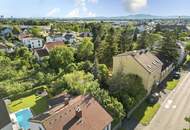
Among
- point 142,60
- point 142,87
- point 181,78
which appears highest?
point 142,60

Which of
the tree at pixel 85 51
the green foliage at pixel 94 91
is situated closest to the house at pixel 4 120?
the green foliage at pixel 94 91

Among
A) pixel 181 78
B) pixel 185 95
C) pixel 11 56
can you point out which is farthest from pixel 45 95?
pixel 11 56

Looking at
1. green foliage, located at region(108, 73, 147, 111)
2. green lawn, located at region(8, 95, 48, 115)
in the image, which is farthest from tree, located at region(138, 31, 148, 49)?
green lawn, located at region(8, 95, 48, 115)

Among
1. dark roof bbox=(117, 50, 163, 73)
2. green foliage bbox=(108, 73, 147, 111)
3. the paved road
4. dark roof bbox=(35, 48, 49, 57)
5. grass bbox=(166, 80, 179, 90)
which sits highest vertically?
dark roof bbox=(117, 50, 163, 73)

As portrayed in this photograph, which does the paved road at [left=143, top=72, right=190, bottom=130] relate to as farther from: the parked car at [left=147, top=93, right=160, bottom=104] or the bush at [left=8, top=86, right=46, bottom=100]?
the bush at [left=8, top=86, right=46, bottom=100]

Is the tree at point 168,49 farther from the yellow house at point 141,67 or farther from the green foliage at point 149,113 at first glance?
the green foliage at point 149,113

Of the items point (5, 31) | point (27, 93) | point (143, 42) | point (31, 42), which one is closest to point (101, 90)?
point (27, 93)

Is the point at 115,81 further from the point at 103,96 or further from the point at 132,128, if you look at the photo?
the point at 132,128
